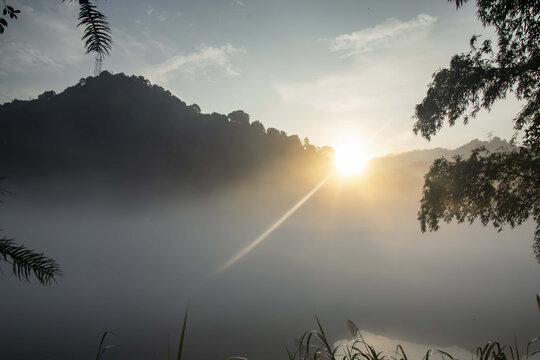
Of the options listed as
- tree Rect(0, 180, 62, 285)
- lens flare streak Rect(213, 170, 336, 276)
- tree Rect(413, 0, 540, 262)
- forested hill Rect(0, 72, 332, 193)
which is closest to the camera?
tree Rect(0, 180, 62, 285)

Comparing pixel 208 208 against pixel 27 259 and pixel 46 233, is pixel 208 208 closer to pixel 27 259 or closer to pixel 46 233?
A: pixel 46 233

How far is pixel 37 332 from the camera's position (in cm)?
3161

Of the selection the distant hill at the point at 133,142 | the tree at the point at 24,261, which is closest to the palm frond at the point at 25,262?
the tree at the point at 24,261

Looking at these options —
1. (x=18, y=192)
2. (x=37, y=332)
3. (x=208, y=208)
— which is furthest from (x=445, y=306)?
(x=18, y=192)

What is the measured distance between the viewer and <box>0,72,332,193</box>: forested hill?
107188mm

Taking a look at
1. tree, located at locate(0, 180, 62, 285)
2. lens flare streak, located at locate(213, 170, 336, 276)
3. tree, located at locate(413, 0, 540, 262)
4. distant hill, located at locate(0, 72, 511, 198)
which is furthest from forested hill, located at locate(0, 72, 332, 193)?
tree, located at locate(0, 180, 62, 285)

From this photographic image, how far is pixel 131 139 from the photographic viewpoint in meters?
118

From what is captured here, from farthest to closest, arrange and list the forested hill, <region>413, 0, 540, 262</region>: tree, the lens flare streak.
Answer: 1. the forested hill
2. the lens flare streak
3. <region>413, 0, 540, 262</region>: tree

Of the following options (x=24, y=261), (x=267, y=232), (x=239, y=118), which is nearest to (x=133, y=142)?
(x=239, y=118)

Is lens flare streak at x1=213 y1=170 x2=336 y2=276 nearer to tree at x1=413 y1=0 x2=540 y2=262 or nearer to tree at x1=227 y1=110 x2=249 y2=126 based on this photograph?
tree at x1=227 y1=110 x2=249 y2=126

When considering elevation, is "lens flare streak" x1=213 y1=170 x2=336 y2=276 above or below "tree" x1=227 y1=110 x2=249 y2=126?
below

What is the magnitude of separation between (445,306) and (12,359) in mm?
43754

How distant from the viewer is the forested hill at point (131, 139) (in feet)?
352

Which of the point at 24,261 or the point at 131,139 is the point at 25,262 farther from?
the point at 131,139
